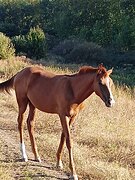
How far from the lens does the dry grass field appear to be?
629 centimetres

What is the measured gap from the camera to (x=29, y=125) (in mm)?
7152

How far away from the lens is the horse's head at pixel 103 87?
5.71 m

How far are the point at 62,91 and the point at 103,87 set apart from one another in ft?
2.60

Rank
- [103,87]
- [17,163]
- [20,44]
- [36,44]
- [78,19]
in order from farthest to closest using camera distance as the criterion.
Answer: [78,19] < [20,44] < [36,44] < [17,163] < [103,87]

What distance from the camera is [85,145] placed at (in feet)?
25.4

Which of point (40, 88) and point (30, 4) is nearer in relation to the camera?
point (40, 88)

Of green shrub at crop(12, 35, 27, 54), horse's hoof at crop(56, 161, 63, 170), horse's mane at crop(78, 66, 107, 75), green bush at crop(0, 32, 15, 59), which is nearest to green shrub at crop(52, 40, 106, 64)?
green shrub at crop(12, 35, 27, 54)

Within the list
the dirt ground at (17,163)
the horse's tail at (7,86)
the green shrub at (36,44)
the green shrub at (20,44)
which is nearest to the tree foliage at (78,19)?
the green shrub at (36,44)

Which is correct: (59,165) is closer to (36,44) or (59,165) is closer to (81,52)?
(36,44)

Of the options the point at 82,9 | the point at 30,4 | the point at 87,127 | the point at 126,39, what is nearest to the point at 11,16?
the point at 30,4

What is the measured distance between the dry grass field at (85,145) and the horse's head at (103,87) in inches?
44.7

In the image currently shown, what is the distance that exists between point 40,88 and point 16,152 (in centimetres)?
127

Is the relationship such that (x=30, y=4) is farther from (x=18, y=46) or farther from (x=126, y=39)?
(x=18, y=46)

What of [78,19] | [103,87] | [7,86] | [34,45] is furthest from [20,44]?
[103,87]
